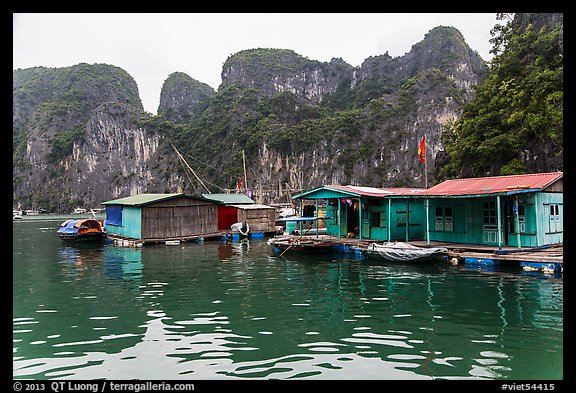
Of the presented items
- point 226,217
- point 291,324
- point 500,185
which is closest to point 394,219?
point 500,185

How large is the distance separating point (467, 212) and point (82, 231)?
2976cm

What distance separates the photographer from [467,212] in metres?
20.6

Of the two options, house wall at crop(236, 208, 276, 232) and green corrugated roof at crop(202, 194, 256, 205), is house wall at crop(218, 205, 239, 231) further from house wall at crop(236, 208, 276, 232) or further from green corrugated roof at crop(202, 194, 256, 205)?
green corrugated roof at crop(202, 194, 256, 205)

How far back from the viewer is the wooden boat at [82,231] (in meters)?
33.2

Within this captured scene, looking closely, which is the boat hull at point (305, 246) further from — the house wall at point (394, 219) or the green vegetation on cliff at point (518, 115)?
the green vegetation on cliff at point (518, 115)

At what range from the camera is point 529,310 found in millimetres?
10773

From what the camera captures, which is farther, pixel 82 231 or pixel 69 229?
pixel 69 229

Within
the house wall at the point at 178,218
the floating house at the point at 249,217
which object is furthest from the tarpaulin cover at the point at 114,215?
the floating house at the point at 249,217

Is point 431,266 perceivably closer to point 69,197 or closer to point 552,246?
point 552,246

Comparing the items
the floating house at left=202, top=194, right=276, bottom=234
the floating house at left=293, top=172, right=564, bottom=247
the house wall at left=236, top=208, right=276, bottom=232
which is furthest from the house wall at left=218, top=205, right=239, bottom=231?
the floating house at left=293, top=172, right=564, bottom=247

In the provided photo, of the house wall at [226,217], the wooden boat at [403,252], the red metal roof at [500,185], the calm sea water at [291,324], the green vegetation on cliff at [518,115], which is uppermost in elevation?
the green vegetation on cliff at [518,115]

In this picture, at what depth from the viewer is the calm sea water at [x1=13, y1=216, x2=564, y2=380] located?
23.9 ft

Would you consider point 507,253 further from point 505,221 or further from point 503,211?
point 503,211
